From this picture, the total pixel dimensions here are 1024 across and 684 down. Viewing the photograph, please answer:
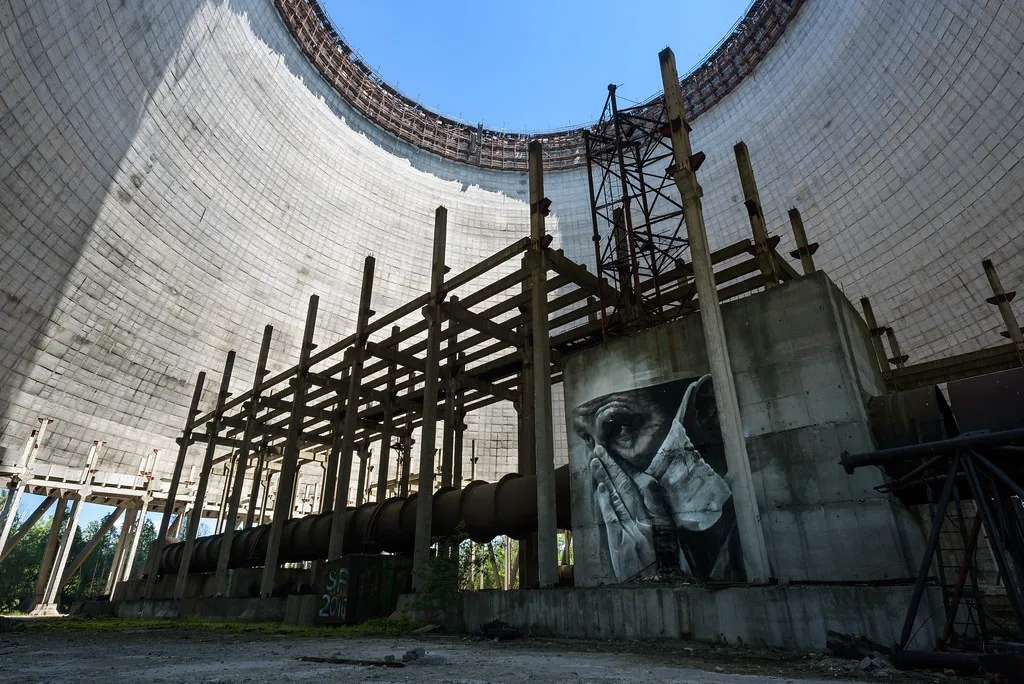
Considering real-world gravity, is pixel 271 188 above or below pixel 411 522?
above

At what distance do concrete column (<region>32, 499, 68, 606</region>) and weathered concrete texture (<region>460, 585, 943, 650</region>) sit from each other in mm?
25947

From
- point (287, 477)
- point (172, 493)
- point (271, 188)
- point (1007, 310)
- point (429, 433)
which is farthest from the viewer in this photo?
point (271, 188)

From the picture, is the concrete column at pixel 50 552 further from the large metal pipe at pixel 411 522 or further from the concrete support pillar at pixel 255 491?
the large metal pipe at pixel 411 522

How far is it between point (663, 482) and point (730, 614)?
2777 millimetres

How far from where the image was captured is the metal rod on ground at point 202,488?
21.6 metres

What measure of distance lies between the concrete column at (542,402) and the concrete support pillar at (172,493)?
19168 millimetres

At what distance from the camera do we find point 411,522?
49.7 feet

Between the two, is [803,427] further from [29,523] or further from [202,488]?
[29,523]

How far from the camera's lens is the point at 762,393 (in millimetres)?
9516

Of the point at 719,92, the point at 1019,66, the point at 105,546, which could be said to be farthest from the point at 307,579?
the point at 105,546

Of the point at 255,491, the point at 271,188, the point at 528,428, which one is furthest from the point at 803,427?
the point at 271,188

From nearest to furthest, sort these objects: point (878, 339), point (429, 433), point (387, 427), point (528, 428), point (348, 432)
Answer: point (429, 433)
point (528, 428)
point (348, 432)
point (878, 339)
point (387, 427)

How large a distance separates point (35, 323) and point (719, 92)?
33.6 metres

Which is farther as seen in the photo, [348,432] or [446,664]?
[348,432]
